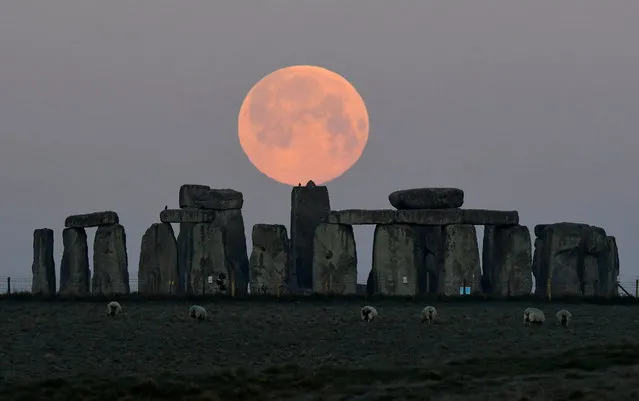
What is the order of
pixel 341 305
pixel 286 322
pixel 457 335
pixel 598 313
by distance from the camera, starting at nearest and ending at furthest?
pixel 457 335, pixel 286 322, pixel 598 313, pixel 341 305

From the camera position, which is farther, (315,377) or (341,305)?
(341,305)

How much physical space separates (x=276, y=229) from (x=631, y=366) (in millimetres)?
35673

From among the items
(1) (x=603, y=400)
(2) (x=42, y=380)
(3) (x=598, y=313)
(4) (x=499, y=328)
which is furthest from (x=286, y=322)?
(1) (x=603, y=400)

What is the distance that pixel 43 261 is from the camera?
75312mm

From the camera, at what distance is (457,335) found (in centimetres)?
4397

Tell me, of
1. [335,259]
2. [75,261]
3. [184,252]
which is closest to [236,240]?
[184,252]

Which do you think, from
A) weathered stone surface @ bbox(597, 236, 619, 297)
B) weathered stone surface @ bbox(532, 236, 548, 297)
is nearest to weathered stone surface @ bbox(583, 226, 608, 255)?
weathered stone surface @ bbox(597, 236, 619, 297)

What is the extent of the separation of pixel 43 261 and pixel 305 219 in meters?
12.2

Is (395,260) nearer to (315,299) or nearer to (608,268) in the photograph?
(315,299)

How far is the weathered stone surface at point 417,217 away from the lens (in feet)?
226

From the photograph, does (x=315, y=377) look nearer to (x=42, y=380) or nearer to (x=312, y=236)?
(x=42, y=380)

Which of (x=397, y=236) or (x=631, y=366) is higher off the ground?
(x=397, y=236)

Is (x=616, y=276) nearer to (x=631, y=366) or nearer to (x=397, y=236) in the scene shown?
(x=397, y=236)

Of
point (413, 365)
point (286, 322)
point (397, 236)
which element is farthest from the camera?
point (397, 236)
